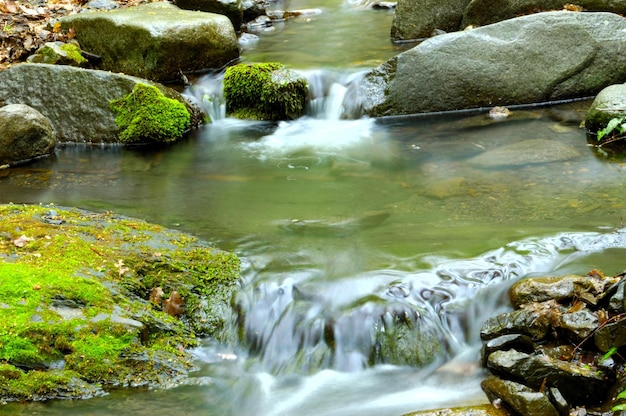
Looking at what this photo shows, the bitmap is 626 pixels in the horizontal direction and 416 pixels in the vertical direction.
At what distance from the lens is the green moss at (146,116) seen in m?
8.93

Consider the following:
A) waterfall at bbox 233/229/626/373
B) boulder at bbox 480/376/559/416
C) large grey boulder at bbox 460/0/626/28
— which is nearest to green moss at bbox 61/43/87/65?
large grey boulder at bbox 460/0/626/28

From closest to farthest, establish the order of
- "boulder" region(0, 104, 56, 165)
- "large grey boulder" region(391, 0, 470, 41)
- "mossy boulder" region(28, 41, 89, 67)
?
1. "boulder" region(0, 104, 56, 165)
2. "mossy boulder" region(28, 41, 89, 67)
3. "large grey boulder" region(391, 0, 470, 41)

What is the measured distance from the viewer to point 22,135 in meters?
8.36

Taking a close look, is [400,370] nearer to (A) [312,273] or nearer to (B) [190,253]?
(A) [312,273]

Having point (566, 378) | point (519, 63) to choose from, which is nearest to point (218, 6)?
point (519, 63)

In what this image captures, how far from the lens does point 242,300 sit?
4633mm

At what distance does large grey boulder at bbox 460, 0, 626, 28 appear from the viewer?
32.9ft

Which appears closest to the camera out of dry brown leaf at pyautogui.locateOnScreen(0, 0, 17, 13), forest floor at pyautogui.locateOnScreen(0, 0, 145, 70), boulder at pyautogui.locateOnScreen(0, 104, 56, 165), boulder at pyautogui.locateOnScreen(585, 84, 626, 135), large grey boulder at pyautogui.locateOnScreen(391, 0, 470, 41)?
boulder at pyautogui.locateOnScreen(585, 84, 626, 135)

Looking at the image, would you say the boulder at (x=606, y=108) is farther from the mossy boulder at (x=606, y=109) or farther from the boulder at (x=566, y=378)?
the boulder at (x=566, y=378)

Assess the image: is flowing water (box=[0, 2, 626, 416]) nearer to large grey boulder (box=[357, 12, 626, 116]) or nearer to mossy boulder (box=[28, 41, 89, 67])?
large grey boulder (box=[357, 12, 626, 116])

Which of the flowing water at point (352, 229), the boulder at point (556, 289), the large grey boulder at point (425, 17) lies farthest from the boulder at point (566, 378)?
the large grey boulder at point (425, 17)

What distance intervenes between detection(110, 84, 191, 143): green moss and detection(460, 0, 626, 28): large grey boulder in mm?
5251

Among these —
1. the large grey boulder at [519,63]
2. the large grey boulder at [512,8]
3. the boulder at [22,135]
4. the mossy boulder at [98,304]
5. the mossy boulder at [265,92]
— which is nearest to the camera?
→ the mossy boulder at [98,304]

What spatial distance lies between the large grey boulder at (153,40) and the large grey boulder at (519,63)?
3.49 metres
